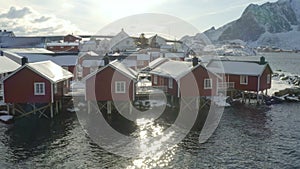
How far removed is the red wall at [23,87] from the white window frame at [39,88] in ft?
0.99

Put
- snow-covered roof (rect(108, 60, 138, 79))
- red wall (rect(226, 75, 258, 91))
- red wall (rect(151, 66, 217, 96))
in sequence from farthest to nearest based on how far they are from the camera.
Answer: red wall (rect(226, 75, 258, 91)), red wall (rect(151, 66, 217, 96)), snow-covered roof (rect(108, 60, 138, 79))

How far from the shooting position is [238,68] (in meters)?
→ 44.8

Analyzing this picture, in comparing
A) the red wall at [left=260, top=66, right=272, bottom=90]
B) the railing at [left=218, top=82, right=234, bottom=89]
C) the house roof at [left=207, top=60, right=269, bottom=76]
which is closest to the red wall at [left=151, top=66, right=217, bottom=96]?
the house roof at [left=207, top=60, right=269, bottom=76]

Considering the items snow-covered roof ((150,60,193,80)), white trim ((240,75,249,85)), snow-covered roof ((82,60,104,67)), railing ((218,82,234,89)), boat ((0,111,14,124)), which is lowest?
boat ((0,111,14,124))

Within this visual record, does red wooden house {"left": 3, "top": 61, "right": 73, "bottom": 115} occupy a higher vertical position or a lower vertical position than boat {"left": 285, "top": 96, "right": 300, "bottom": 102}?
higher

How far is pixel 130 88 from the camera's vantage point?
34688 mm

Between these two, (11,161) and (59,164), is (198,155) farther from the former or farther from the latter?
(11,161)

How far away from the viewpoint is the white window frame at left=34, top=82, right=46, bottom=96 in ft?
107

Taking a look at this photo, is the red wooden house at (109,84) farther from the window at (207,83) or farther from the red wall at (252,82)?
the red wall at (252,82)

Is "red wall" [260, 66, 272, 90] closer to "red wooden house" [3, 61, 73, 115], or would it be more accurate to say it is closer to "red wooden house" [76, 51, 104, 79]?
"red wooden house" [76, 51, 104, 79]

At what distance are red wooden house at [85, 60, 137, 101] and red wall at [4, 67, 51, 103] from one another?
458 centimetres

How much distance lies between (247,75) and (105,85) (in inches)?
809

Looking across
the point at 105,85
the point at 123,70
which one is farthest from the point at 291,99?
the point at 105,85

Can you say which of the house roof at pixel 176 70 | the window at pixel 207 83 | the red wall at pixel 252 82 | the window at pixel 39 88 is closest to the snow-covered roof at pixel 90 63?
the house roof at pixel 176 70
